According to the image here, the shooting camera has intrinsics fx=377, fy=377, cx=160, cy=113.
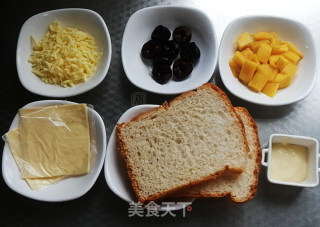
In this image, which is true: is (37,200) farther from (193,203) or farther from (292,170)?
(292,170)

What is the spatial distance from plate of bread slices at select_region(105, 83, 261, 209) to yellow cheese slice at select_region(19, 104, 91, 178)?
0.12 meters

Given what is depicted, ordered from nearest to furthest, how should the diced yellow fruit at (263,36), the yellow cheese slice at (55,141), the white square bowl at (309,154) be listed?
1. the white square bowl at (309,154)
2. the yellow cheese slice at (55,141)
3. the diced yellow fruit at (263,36)

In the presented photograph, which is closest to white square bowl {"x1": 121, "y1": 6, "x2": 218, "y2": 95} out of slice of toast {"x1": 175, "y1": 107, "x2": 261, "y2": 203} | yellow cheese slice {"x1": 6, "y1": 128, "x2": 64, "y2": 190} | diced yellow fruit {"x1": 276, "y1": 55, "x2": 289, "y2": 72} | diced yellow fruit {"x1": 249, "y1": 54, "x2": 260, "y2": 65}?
diced yellow fruit {"x1": 249, "y1": 54, "x2": 260, "y2": 65}

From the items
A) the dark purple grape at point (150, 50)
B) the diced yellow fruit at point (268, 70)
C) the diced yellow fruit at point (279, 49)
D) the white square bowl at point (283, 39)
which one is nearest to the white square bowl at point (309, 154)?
the white square bowl at point (283, 39)

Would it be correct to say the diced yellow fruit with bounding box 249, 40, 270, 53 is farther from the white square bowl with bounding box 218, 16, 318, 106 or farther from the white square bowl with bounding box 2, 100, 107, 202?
the white square bowl with bounding box 2, 100, 107, 202

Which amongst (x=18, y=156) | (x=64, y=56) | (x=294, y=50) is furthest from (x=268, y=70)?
(x=18, y=156)

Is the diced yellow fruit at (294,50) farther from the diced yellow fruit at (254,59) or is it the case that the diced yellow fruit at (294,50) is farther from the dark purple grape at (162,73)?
the dark purple grape at (162,73)

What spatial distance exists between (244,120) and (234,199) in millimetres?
285

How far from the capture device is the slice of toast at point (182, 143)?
1.27 m

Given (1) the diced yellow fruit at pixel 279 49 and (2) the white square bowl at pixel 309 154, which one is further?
(1) the diced yellow fruit at pixel 279 49

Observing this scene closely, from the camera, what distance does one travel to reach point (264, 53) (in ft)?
4.70

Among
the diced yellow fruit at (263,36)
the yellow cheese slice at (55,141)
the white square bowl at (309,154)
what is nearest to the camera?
the white square bowl at (309,154)

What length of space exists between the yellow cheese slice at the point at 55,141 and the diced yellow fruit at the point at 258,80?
641 mm

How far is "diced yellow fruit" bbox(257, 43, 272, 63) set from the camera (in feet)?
4.70
